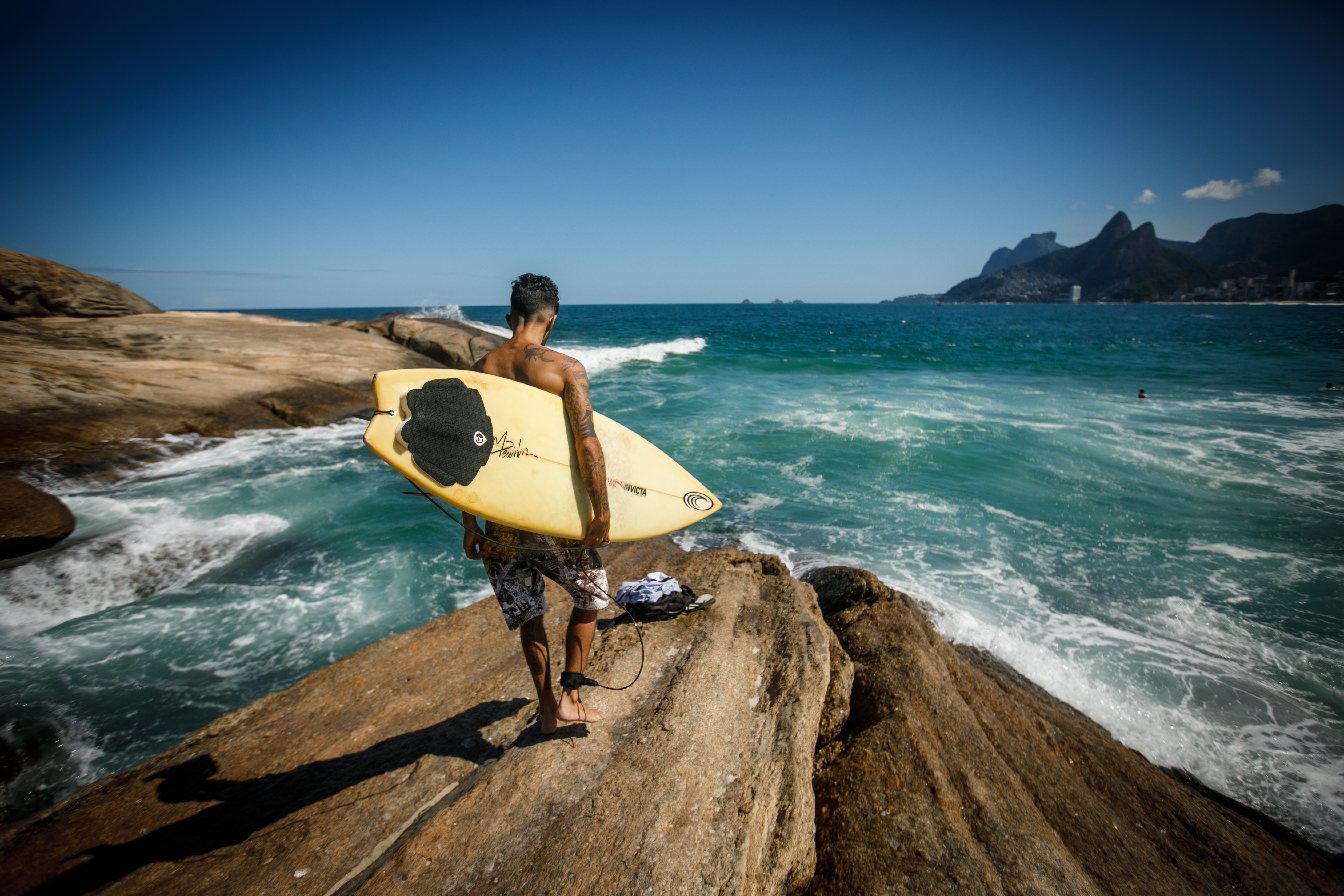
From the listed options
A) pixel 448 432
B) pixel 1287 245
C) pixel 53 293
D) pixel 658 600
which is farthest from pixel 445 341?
pixel 1287 245

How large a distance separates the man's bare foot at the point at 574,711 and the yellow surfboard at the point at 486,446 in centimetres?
88

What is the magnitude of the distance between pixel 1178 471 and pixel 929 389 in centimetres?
997

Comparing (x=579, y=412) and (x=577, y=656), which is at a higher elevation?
(x=579, y=412)

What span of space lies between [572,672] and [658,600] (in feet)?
3.85

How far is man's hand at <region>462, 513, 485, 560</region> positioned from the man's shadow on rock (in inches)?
43.8

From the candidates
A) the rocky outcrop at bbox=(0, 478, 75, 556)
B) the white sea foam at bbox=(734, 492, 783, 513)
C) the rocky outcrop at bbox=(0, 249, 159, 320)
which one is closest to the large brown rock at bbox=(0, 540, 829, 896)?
the white sea foam at bbox=(734, 492, 783, 513)

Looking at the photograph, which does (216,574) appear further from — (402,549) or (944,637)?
(944,637)

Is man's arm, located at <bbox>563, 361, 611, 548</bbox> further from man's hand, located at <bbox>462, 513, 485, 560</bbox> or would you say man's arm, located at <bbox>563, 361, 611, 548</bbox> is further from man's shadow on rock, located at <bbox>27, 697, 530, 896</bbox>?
man's shadow on rock, located at <bbox>27, 697, 530, 896</bbox>

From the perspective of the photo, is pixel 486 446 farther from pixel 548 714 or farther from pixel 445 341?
pixel 445 341

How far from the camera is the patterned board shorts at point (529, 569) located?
248 centimetres

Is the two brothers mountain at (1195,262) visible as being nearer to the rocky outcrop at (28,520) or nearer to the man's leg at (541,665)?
the man's leg at (541,665)

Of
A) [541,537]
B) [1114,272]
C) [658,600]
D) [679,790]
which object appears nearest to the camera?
[679,790]

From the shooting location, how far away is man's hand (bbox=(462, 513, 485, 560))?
249 centimetres
